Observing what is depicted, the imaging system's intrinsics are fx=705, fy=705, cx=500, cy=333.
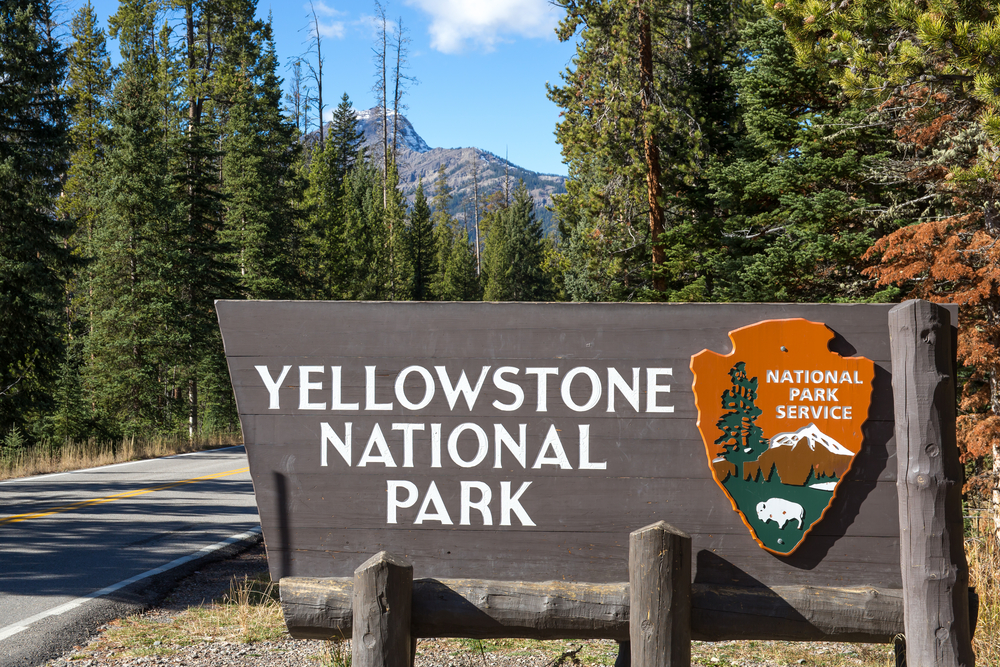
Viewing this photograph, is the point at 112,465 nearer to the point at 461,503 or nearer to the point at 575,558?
the point at 461,503

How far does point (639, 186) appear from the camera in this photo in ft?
61.2

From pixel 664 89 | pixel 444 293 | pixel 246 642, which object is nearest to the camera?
pixel 246 642

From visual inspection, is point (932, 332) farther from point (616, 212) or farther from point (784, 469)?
point (616, 212)

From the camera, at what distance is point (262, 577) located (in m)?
6.78

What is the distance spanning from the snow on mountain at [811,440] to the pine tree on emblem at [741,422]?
6 cm

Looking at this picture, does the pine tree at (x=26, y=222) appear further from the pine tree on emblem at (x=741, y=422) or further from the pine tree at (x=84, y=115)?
the pine tree on emblem at (x=741, y=422)

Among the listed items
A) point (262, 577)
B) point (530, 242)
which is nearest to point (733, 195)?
point (262, 577)

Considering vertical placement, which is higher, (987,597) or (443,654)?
(987,597)

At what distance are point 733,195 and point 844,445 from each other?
16491 mm

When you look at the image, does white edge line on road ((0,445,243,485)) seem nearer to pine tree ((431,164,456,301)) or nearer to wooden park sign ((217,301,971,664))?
wooden park sign ((217,301,971,664))

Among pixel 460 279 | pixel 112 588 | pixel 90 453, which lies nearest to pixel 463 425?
pixel 112 588

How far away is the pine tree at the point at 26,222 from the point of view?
58.3 feet

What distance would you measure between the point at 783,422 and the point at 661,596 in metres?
0.79

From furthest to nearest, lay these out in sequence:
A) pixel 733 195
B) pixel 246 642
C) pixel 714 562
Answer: pixel 733 195
pixel 246 642
pixel 714 562
